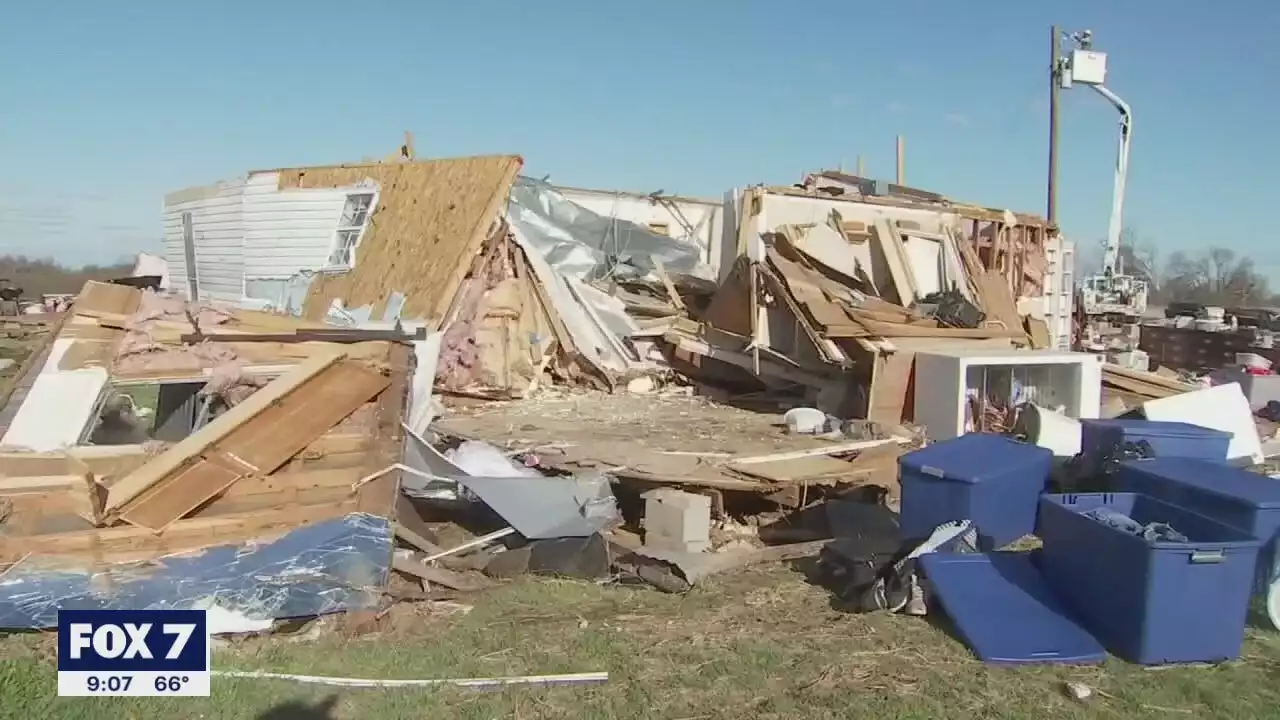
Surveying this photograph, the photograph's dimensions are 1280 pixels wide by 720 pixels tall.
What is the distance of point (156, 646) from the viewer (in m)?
5.11

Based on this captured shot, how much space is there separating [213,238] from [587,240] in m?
6.36

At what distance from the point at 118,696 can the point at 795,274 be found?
9.91 metres

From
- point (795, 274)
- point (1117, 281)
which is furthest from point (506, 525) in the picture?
point (1117, 281)

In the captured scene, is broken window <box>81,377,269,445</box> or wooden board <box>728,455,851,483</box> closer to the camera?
broken window <box>81,377,269,445</box>

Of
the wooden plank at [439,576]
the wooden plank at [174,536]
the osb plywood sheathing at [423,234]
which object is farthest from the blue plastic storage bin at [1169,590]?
the osb plywood sheathing at [423,234]

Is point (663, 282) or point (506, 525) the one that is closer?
point (506, 525)

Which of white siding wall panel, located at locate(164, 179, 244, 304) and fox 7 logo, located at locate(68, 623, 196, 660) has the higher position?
white siding wall panel, located at locate(164, 179, 244, 304)

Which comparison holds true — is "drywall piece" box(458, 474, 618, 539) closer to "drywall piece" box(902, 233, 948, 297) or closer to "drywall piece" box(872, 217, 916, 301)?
"drywall piece" box(872, 217, 916, 301)

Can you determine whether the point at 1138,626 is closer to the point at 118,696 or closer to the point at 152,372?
the point at 118,696

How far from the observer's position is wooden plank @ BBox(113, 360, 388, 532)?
6758mm

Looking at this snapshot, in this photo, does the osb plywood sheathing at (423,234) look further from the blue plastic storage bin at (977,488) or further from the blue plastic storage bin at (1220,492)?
the blue plastic storage bin at (1220,492)

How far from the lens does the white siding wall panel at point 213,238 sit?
51.2 ft

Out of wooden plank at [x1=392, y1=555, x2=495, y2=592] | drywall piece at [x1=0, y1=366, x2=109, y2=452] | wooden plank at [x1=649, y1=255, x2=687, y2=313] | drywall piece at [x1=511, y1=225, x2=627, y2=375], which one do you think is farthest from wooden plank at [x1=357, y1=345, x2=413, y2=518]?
wooden plank at [x1=649, y1=255, x2=687, y2=313]

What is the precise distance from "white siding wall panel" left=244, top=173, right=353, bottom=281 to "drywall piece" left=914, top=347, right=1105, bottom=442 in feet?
27.5
